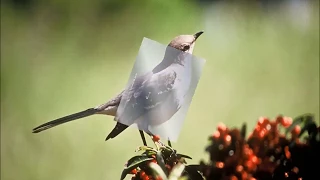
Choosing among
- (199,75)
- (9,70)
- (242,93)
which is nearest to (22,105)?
(9,70)

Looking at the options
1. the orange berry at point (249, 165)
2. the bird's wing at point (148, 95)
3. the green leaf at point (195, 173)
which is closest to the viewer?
the orange berry at point (249, 165)

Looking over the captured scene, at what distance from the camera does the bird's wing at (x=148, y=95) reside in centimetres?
108

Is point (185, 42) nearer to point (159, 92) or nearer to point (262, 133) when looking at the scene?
point (159, 92)

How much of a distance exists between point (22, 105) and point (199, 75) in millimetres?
496

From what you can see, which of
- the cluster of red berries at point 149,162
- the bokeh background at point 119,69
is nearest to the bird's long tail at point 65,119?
the bokeh background at point 119,69

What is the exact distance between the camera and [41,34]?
4.00 ft

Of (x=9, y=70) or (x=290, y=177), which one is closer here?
(x=290, y=177)

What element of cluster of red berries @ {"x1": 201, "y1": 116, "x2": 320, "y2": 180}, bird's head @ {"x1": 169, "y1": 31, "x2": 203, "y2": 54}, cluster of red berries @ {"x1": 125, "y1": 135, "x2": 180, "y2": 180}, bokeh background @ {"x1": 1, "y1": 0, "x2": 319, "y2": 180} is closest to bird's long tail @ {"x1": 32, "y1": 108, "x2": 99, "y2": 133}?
bokeh background @ {"x1": 1, "y1": 0, "x2": 319, "y2": 180}

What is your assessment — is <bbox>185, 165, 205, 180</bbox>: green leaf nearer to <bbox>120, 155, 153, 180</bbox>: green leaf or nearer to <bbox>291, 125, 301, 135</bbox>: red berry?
<bbox>120, 155, 153, 180</bbox>: green leaf

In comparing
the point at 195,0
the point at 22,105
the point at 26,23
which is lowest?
the point at 22,105

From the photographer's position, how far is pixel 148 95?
1.08 m

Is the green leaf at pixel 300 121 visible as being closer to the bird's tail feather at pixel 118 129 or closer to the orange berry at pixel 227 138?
the orange berry at pixel 227 138

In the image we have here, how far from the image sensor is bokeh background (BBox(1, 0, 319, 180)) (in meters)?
1.16

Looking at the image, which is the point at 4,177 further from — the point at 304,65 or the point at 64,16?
the point at 304,65
